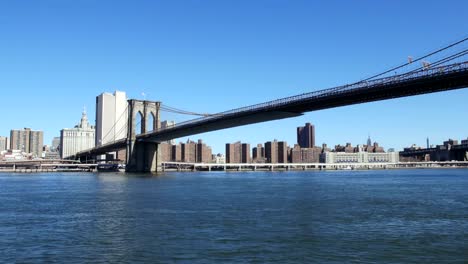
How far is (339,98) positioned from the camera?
54.6 meters

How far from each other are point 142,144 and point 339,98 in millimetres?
57215

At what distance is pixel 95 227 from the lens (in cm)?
1900

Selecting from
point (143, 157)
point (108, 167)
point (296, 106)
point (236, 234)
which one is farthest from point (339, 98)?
point (108, 167)

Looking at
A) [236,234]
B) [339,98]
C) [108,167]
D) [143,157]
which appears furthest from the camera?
[108,167]

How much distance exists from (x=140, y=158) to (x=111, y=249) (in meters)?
87.0

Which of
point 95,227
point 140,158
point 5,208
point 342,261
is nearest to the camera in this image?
point 342,261

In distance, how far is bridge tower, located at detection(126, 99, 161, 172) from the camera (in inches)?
3910

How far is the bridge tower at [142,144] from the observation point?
99.3 meters

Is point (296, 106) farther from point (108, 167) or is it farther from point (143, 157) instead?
point (108, 167)

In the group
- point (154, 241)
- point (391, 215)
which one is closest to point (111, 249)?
point (154, 241)

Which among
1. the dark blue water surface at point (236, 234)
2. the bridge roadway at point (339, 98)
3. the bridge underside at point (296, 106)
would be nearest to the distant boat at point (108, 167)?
the bridge underside at point (296, 106)

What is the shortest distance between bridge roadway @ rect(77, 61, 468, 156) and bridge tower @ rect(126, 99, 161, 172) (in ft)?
36.7

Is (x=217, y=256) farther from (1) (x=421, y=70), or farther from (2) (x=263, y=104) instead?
(2) (x=263, y=104)

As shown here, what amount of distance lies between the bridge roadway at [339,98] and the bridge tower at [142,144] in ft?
36.7
